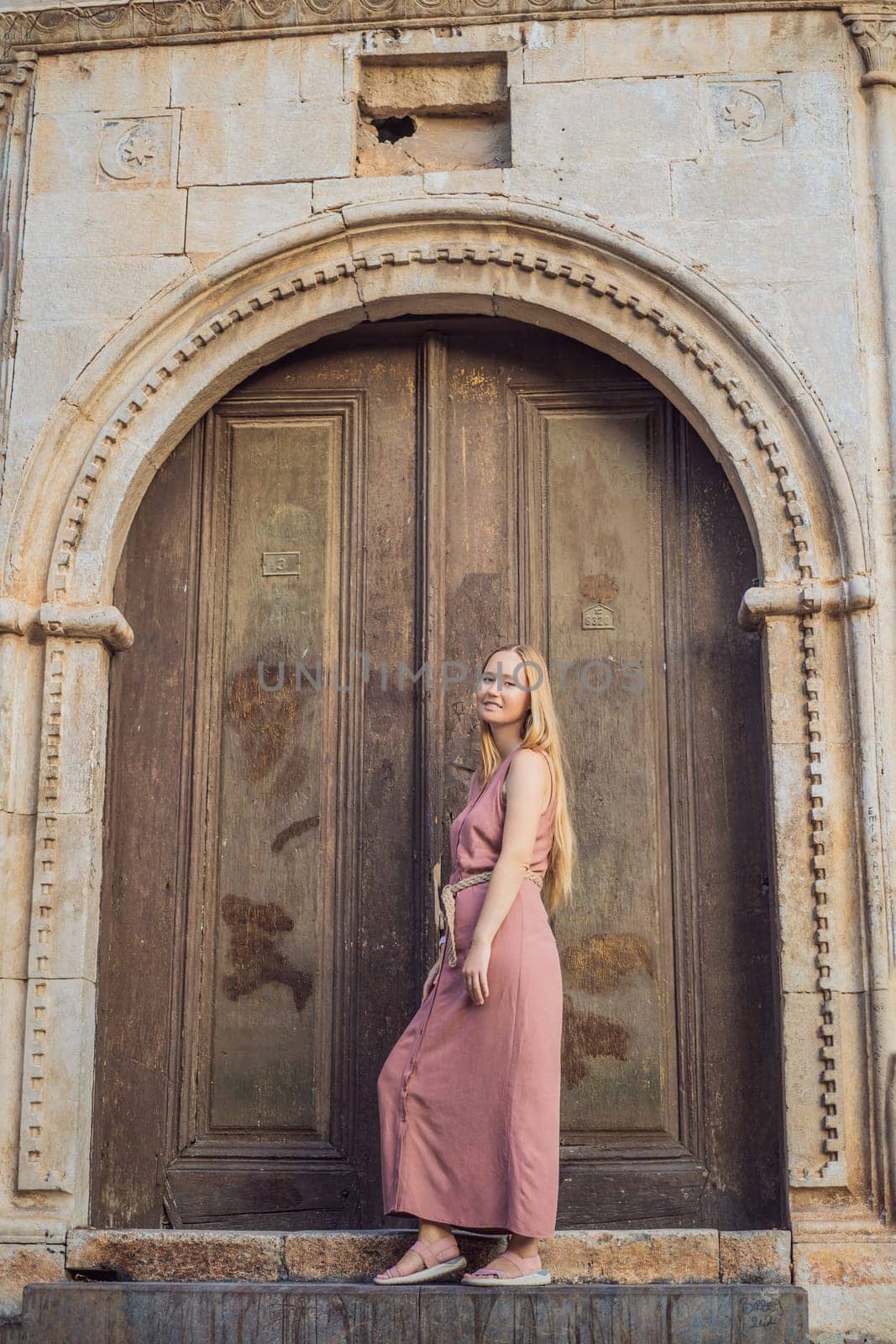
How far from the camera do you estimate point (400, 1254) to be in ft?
16.4

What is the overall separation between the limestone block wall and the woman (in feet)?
3.24

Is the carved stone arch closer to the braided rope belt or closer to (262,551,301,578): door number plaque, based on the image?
(262,551,301,578): door number plaque

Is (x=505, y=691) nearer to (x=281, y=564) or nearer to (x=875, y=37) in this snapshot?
(x=281, y=564)

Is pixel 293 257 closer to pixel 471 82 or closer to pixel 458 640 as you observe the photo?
pixel 471 82

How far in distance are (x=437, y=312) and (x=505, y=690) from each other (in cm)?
179

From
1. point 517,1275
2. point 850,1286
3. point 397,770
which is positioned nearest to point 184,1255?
point 517,1275

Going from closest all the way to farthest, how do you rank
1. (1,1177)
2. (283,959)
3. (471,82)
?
(1,1177)
(283,959)
(471,82)

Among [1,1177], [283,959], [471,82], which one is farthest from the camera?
[471,82]

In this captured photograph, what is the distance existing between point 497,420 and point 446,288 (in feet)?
1.74

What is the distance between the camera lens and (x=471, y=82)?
6.24 metres

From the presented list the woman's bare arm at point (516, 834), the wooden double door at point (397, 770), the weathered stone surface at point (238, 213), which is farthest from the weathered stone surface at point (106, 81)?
the woman's bare arm at point (516, 834)

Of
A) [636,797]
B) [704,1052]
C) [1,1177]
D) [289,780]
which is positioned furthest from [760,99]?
[1,1177]

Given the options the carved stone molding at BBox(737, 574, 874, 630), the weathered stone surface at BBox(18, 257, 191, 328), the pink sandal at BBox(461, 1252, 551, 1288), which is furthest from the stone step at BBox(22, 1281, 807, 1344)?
the weathered stone surface at BBox(18, 257, 191, 328)

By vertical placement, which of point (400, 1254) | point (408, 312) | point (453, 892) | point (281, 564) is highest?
point (408, 312)
